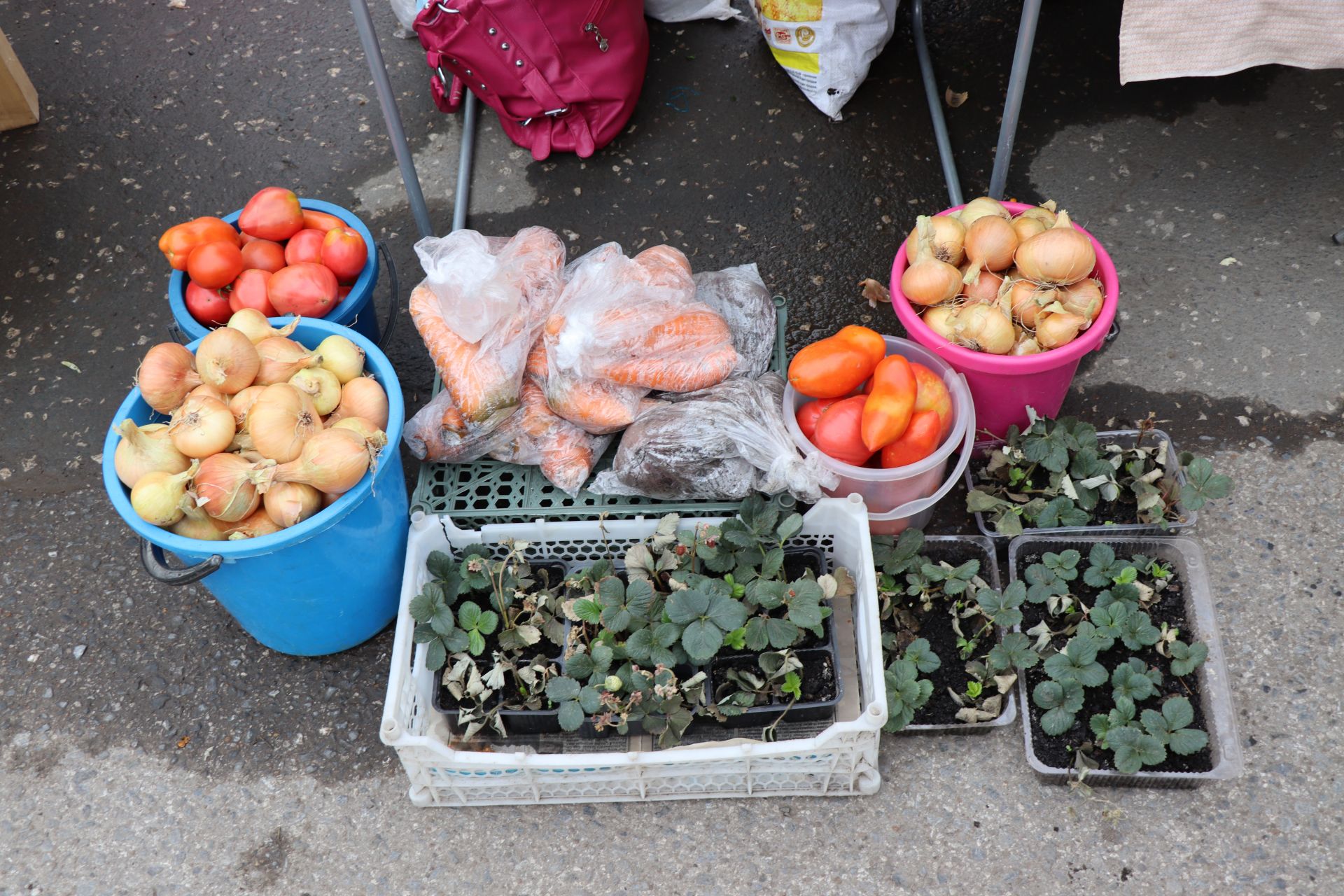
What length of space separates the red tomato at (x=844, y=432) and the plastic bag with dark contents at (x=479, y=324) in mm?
698

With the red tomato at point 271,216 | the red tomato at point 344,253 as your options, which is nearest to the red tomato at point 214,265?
the red tomato at point 271,216

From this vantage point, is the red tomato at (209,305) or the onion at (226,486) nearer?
the onion at (226,486)

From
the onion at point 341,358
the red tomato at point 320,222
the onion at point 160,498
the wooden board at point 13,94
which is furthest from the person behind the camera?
the wooden board at point 13,94

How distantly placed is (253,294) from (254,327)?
0.26 metres

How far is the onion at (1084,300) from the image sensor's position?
2172mm

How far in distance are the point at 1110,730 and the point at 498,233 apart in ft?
7.35

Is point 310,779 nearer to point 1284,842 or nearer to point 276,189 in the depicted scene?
point 276,189

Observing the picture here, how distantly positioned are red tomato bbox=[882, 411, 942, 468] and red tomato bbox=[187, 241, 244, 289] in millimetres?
1585

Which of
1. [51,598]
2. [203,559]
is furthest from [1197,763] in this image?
[51,598]

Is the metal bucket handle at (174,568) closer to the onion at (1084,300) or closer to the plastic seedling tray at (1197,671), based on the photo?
the plastic seedling tray at (1197,671)

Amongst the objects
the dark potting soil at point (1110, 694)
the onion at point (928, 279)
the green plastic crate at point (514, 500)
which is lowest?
the dark potting soil at point (1110, 694)

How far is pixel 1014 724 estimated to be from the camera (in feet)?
6.96

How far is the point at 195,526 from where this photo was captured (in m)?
1.86

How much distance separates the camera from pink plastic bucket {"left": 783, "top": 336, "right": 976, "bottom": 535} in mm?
2102
